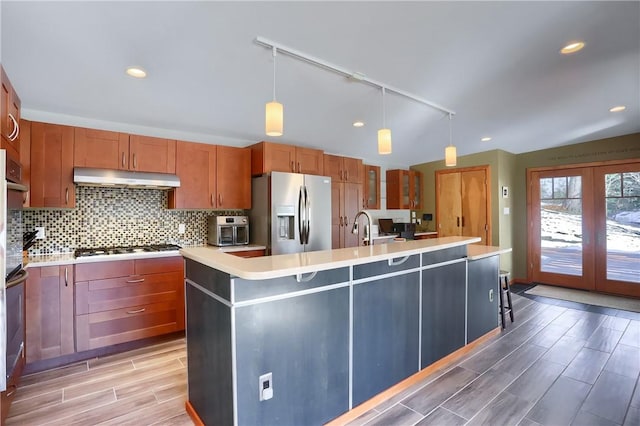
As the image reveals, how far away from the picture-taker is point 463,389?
2.32 m

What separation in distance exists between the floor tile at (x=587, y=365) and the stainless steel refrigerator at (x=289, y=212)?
2.78 meters

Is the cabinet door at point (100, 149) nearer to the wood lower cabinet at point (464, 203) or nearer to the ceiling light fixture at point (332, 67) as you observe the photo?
the ceiling light fixture at point (332, 67)

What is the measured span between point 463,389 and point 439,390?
0.18m

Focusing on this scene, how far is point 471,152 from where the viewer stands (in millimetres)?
5621

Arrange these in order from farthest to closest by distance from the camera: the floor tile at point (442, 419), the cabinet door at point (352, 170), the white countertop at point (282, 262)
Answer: the cabinet door at point (352, 170), the floor tile at point (442, 419), the white countertop at point (282, 262)

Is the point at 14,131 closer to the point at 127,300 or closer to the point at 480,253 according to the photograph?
the point at 127,300

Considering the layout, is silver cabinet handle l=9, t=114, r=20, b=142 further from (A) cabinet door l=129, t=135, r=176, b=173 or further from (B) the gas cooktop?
(B) the gas cooktop

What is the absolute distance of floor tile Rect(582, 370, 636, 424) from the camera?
2047 mm

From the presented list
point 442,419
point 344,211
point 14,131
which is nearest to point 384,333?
point 442,419

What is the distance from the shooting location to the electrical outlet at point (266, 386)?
1.62 metres

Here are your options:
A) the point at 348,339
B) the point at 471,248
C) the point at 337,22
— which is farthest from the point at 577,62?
the point at 348,339

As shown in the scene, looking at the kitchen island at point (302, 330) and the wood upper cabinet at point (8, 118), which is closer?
the kitchen island at point (302, 330)

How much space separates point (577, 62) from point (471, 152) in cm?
271

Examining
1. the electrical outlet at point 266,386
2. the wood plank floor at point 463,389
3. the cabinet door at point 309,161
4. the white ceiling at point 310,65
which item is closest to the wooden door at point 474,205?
the white ceiling at point 310,65
